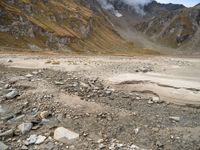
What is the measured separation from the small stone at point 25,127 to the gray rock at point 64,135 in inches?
54.7

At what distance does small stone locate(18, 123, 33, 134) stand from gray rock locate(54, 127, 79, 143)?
1389mm

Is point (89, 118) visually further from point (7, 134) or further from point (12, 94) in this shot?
point (12, 94)

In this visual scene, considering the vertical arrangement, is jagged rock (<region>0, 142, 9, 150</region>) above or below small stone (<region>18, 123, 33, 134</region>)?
below

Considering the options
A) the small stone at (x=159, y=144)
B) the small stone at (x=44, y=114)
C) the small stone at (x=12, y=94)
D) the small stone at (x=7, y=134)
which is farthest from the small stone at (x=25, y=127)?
the small stone at (x=159, y=144)

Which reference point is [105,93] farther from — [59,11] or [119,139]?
[59,11]

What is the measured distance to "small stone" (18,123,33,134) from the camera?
16.3 metres

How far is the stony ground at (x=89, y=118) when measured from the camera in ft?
50.9

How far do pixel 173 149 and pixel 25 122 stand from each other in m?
7.42

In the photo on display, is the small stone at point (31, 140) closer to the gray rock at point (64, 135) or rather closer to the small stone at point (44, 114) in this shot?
the gray rock at point (64, 135)

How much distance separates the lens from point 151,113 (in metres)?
19.0

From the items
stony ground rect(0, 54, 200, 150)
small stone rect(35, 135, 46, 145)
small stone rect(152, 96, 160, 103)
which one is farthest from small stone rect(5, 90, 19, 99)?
small stone rect(152, 96, 160, 103)

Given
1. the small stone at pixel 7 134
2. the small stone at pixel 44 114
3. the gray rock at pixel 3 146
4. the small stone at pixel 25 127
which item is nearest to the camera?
the gray rock at pixel 3 146

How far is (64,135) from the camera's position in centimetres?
1581

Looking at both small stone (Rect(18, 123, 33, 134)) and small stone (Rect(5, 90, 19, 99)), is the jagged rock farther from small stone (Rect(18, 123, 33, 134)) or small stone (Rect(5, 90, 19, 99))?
small stone (Rect(5, 90, 19, 99))
